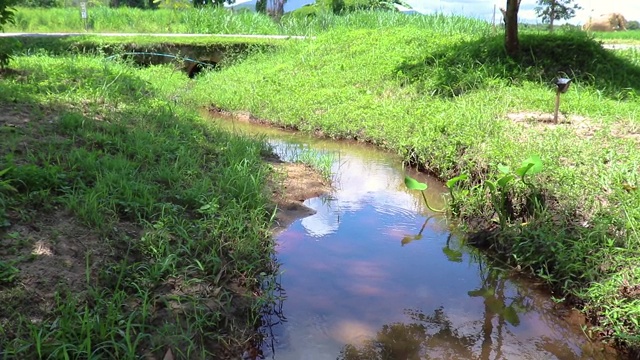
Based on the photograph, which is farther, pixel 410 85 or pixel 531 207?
pixel 410 85

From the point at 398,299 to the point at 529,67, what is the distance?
6599 millimetres

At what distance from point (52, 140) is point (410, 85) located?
641 cm

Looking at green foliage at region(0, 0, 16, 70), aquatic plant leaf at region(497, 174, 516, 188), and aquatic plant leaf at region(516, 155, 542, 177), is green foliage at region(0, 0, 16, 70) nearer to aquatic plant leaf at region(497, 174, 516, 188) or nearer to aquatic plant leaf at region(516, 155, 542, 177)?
aquatic plant leaf at region(497, 174, 516, 188)

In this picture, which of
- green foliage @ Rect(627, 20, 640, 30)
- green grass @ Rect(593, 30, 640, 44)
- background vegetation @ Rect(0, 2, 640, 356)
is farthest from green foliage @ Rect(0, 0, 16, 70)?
green foliage @ Rect(627, 20, 640, 30)

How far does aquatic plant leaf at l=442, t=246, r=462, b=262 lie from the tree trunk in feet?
19.8

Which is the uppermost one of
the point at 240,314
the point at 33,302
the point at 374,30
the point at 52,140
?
the point at 374,30

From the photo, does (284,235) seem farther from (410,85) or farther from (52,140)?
(410,85)

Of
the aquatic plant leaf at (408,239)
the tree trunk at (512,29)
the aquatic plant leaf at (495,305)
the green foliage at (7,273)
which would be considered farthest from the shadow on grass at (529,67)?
the green foliage at (7,273)

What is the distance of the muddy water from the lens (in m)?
3.21

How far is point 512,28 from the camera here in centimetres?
933

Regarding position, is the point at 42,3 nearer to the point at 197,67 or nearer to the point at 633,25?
the point at 197,67

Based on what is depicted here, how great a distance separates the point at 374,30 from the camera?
13375 millimetres

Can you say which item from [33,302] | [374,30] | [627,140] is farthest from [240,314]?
[374,30]

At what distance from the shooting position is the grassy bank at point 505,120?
3.76 meters
